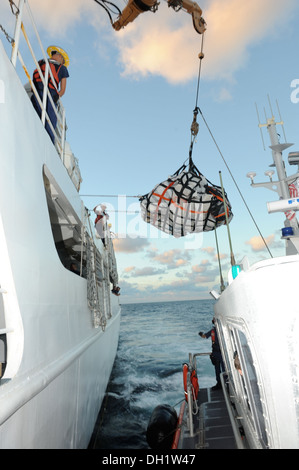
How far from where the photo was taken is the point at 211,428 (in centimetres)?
476

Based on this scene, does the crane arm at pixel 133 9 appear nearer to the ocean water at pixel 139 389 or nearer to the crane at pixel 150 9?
the crane at pixel 150 9

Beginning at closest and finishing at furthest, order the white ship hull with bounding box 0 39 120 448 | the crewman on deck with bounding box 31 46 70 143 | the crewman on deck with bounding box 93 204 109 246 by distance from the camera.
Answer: the white ship hull with bounding box 0 39 120 448 → the crewman on deck with bounding box 31 46 70 143 → the crewman on deck with bounding box 93 204 109 246

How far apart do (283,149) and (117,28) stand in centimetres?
546

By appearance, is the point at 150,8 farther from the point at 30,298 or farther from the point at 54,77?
the point at 30,298

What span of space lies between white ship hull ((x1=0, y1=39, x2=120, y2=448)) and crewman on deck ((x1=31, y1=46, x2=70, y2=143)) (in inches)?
50.4

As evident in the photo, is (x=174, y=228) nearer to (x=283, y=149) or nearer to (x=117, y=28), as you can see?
(x=283, y=149)

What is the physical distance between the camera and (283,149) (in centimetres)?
657

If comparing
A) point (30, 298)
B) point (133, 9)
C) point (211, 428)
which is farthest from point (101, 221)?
point (30, 298)

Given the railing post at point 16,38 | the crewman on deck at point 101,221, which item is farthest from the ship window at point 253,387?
the crewman on deck at point 101,221

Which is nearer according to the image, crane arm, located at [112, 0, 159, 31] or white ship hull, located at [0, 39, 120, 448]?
white ship hull, located at [0, 39, 120, 448]

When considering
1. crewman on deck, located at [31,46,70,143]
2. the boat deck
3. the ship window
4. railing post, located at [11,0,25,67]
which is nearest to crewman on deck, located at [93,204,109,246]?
crewman on deck, located at [31,46,70,143]

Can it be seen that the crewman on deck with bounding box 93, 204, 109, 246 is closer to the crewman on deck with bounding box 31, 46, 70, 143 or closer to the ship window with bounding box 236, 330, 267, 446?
the crewman on deck with bounding box 31, 46, 70, 143

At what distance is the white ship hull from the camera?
2.52 metres


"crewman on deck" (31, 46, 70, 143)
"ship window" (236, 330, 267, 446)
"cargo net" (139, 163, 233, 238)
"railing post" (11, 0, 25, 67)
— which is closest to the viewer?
"ship window" (236, 330, 267, 446)
